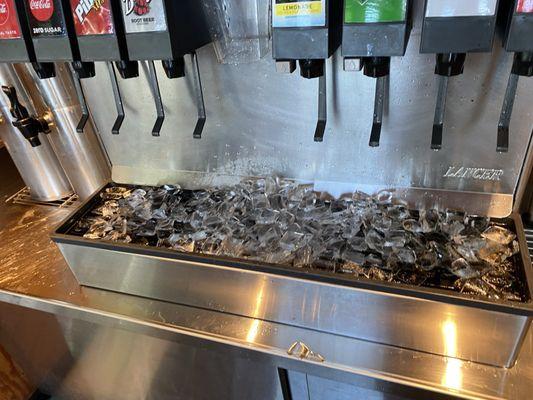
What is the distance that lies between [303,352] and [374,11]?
0.61 meters

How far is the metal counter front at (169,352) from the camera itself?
0.79 m

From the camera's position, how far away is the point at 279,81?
996 mm

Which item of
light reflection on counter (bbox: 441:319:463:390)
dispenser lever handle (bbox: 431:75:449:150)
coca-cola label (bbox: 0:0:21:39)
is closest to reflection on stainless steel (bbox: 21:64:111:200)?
coca-cola label (bbox: 0:0:21:39)

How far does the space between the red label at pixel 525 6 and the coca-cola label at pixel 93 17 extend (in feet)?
2.13

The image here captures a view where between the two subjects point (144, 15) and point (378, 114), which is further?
point (378, 114)

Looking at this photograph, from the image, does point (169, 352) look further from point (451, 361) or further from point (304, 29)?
point (304, 29)

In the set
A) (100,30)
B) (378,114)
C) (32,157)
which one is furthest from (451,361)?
(32,157)

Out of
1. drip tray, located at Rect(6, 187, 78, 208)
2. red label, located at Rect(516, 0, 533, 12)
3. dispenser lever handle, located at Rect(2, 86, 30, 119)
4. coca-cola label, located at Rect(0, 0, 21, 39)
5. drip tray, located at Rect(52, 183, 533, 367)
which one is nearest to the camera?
red label, located at Rect(516, 0, 533, 12)

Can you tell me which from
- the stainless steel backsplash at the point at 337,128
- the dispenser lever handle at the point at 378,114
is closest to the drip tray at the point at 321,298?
the stainless steel backsplash at the point at 337,128

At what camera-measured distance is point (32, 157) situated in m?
1.37

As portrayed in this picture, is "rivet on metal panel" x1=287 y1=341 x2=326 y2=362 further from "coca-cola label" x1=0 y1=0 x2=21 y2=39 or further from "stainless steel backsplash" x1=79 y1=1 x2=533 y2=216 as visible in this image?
"coca-cola label" x1=0 y1=0 x2=21 y2=39

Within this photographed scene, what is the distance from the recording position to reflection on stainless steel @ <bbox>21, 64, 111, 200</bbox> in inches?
47.4

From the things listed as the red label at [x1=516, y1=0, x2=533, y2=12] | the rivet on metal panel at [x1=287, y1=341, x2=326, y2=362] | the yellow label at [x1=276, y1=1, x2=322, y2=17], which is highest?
the yellow label at [x1=276, y1=1, x2=322, y2=17]

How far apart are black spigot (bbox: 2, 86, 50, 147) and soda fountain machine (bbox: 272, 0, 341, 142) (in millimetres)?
816
